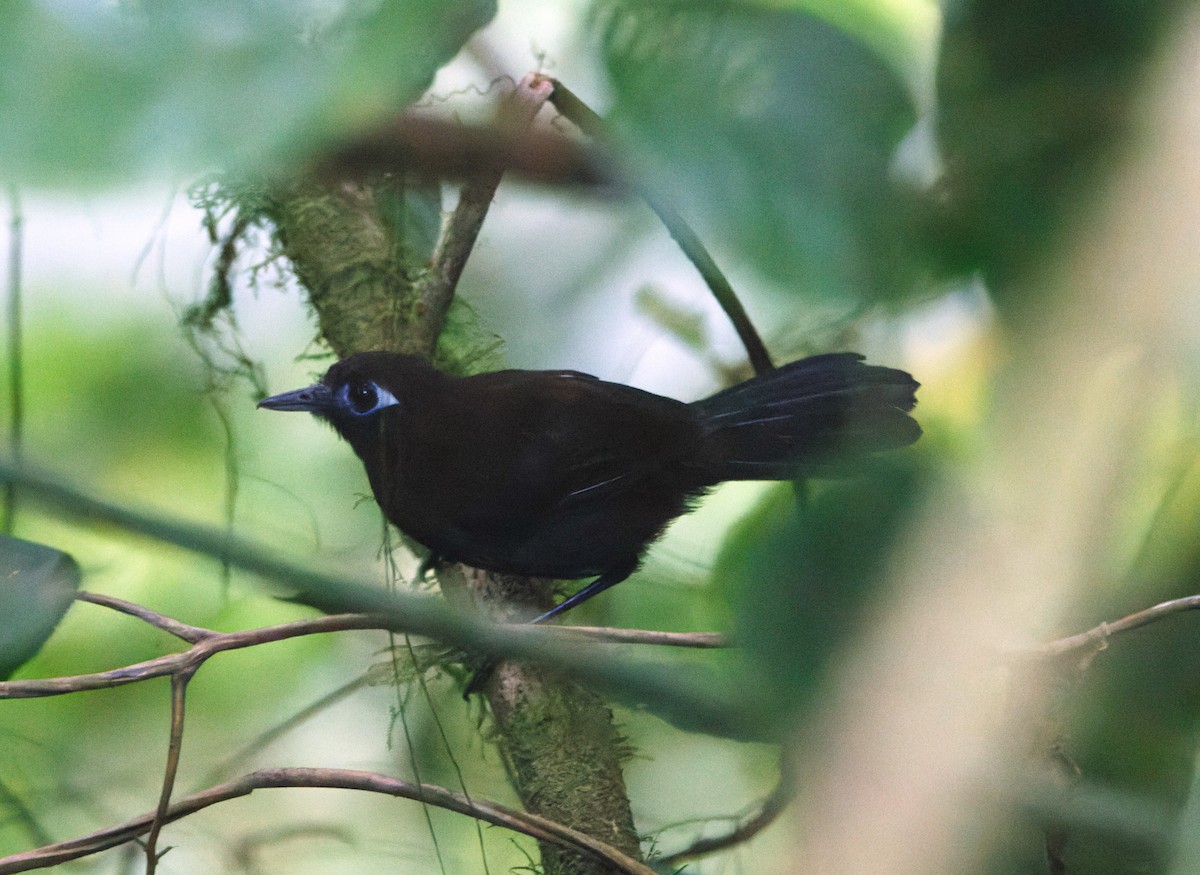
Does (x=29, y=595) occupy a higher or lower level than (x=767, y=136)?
lower

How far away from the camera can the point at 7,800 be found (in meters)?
0.51

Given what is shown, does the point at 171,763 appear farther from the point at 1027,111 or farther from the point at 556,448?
the point at 1027,111

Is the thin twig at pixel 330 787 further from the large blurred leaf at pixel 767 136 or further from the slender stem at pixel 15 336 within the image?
the large blurred leaf at pixel 767 136

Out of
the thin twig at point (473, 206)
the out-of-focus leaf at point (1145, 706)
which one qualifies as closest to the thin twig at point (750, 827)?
the out-of-focus leaf at point (1145, 706)

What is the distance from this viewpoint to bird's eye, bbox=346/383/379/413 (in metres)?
0.57

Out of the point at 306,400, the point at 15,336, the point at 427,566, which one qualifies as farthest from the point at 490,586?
the point at 15,336

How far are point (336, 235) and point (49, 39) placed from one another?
0.22m

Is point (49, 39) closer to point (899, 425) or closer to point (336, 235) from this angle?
point (336, 235)

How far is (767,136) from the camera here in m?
0.44

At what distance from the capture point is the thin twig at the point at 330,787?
1.62 feet

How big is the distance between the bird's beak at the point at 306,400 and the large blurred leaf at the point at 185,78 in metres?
0.13

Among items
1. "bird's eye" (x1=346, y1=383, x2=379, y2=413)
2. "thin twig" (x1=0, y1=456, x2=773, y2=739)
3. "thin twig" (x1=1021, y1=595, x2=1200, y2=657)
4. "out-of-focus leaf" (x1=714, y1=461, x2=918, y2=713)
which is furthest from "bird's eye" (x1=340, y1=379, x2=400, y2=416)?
"thin twig" (x1=1021, y1=595, x2=1200, y2=657)

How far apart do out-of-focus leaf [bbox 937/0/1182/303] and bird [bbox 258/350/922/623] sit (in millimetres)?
119

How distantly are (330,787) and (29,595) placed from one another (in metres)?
0.17
